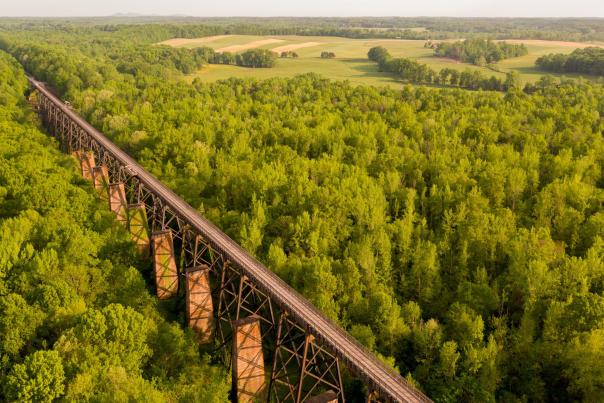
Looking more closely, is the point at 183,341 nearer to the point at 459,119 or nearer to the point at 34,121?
the point at 459,119

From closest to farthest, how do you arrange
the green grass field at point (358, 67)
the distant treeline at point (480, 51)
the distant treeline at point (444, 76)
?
the distant treeline at point (444, 76) → the green grass field at point (358, 67) → the distant treeline at point (480, 51)

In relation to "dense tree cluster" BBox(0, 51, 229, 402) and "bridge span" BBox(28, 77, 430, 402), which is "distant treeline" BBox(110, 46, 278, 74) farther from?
"dense tree cluster" BBox(0, 51, 229, 402)

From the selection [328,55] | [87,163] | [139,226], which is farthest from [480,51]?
[139,226]

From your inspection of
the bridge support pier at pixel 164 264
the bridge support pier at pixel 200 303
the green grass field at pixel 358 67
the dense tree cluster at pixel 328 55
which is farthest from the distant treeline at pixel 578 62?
the bridge support pier at pixel 200 303

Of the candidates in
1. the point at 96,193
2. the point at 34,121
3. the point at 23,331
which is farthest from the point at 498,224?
the point at 34,121

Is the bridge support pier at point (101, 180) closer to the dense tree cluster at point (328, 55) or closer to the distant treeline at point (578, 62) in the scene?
the distant treeline at point (578, 62)

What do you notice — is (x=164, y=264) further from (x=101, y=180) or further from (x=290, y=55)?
(x=290, y=55)

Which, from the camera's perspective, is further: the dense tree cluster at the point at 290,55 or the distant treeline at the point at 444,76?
the dense tree cluster at the point at 290,55

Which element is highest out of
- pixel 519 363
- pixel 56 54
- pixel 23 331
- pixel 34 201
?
pixel 56 54
